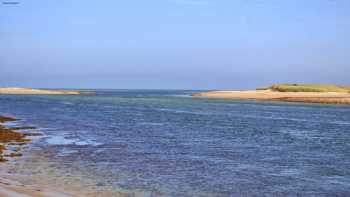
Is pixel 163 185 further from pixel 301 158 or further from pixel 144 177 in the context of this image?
pixel 301 158

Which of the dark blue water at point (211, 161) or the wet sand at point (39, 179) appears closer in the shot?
the wet sand at point (39, 179)

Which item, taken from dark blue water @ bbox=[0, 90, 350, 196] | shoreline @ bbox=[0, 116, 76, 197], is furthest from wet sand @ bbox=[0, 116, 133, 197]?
dark blue water @ bbox=[0, 90, 350, 196]

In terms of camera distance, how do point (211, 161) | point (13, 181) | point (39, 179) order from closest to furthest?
point (13, 181) < point (39, 179) < point (211, 161)

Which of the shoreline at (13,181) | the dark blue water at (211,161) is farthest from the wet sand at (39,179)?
the dark blue water at (211,161)

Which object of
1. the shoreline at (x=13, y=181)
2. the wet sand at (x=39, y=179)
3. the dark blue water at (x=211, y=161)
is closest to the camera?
the shoreline at (x=13, y=181)

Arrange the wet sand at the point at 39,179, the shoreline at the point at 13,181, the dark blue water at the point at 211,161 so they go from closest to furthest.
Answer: the shoreline at the point at 13,181 < the wet sand at the point at 39,179 < the dark blue water at the point at 211,161

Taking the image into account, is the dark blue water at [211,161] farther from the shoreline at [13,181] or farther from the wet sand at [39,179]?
the shoreline at [13,181]

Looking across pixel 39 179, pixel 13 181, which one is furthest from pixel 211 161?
pixel 13 181

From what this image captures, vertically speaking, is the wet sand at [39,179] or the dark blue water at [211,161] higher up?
the wet sand at [39,179]

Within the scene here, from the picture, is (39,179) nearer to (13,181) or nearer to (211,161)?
(13,181)

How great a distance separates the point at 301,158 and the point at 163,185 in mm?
7964

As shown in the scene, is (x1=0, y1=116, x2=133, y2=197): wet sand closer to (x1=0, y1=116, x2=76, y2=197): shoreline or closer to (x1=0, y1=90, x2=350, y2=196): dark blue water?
(x1=0, y1=116, x2=76, y2=197): shoreline

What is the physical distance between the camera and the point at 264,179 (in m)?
14.1

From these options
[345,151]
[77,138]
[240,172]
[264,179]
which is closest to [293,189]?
[264,179]
